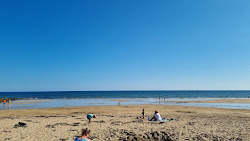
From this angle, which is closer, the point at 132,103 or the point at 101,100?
the point at 132,103

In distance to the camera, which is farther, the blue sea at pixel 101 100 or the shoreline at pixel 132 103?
the blue sea at pixel 101 100

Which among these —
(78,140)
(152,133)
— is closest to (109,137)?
(152,133)

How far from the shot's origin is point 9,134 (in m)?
9.37

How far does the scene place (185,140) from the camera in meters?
8.02

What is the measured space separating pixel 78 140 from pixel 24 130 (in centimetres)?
743

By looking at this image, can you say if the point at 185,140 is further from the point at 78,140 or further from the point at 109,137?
the point at 78,140

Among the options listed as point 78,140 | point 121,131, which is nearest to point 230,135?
point 121,131

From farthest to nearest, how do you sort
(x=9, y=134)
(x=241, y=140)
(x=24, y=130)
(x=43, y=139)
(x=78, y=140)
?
(x=24, y=130)
(x=9, y=134)
(x=43, y=139)
(x=241, y=140)
(x=78, y=140)

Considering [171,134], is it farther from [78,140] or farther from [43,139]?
[43,139]

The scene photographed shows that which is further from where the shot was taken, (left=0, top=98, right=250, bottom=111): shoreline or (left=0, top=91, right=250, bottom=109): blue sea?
(left=0, top=91, right=250, bottom=109): blue sea

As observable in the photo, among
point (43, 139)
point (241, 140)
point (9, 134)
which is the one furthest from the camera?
point (9, 134)

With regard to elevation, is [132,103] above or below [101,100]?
above

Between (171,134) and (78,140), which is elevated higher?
(78,140)

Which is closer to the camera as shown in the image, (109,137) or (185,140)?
(185,140)
